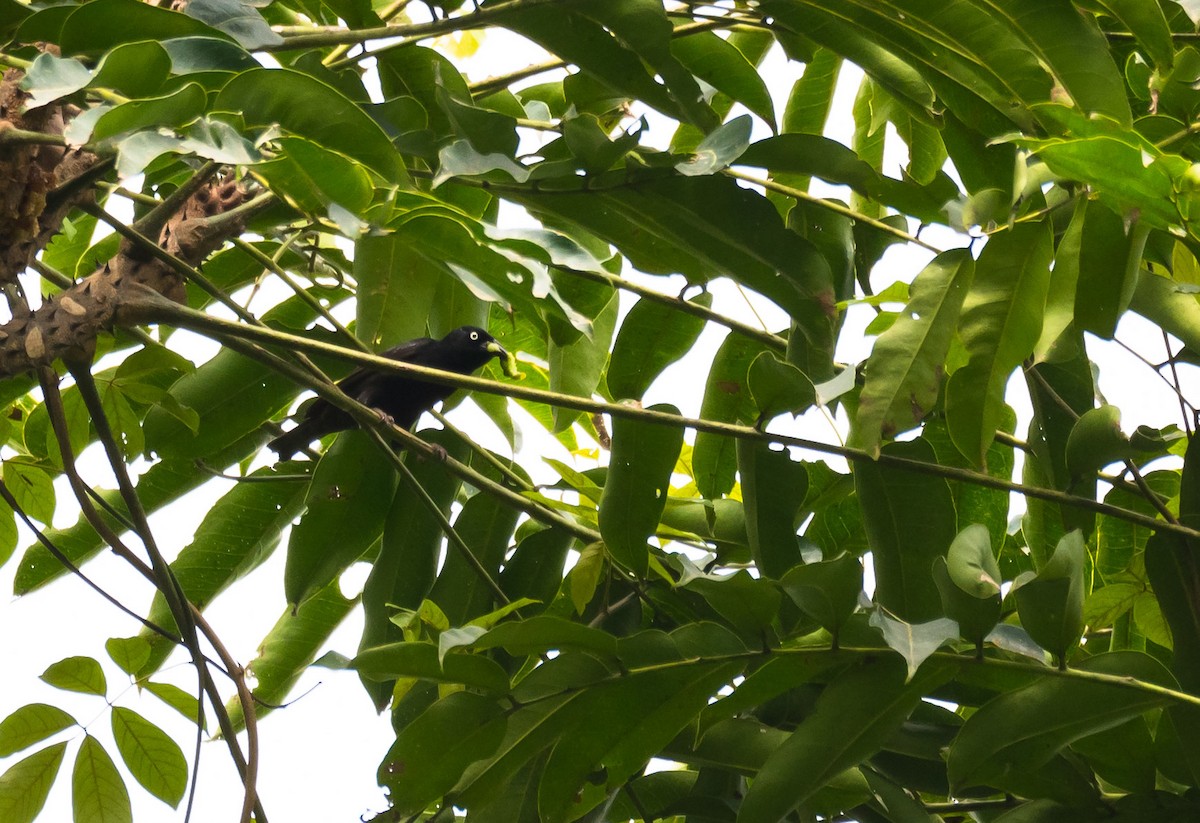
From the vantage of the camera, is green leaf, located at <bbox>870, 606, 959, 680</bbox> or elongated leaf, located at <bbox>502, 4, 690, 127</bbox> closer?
green leaf, located at <bbox>870, 606, 959, 680</bbox>

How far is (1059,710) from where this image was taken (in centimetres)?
175

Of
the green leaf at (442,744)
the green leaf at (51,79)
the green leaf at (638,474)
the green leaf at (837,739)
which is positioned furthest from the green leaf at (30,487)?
the green leaf at (837,739)

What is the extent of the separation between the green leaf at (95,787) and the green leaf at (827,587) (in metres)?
1.40

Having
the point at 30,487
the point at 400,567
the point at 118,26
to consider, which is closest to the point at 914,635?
the point at 400,567

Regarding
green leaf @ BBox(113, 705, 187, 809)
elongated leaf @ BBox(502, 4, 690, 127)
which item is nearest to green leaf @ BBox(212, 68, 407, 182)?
elongated leaf @ BBox(502, 4, 690, 127)

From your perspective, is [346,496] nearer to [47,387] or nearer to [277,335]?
[47,387]

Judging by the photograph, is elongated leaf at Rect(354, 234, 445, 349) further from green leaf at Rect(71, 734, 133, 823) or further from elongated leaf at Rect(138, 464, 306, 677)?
green leaf at Rect(71, 734, 133, 823)

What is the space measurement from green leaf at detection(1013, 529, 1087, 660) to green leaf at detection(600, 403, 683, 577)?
63 cm

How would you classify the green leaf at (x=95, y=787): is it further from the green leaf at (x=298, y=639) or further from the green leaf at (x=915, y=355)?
the green leaf at (x=915, y=355)

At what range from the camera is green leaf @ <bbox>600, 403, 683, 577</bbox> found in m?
2.07

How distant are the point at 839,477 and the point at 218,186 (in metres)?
1.29

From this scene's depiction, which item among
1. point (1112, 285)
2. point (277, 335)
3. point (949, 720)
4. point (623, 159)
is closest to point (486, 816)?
point (949, 720)

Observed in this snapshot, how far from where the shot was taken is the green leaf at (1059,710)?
1.73 metres

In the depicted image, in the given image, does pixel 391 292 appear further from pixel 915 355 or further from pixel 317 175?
pixel 915 355
